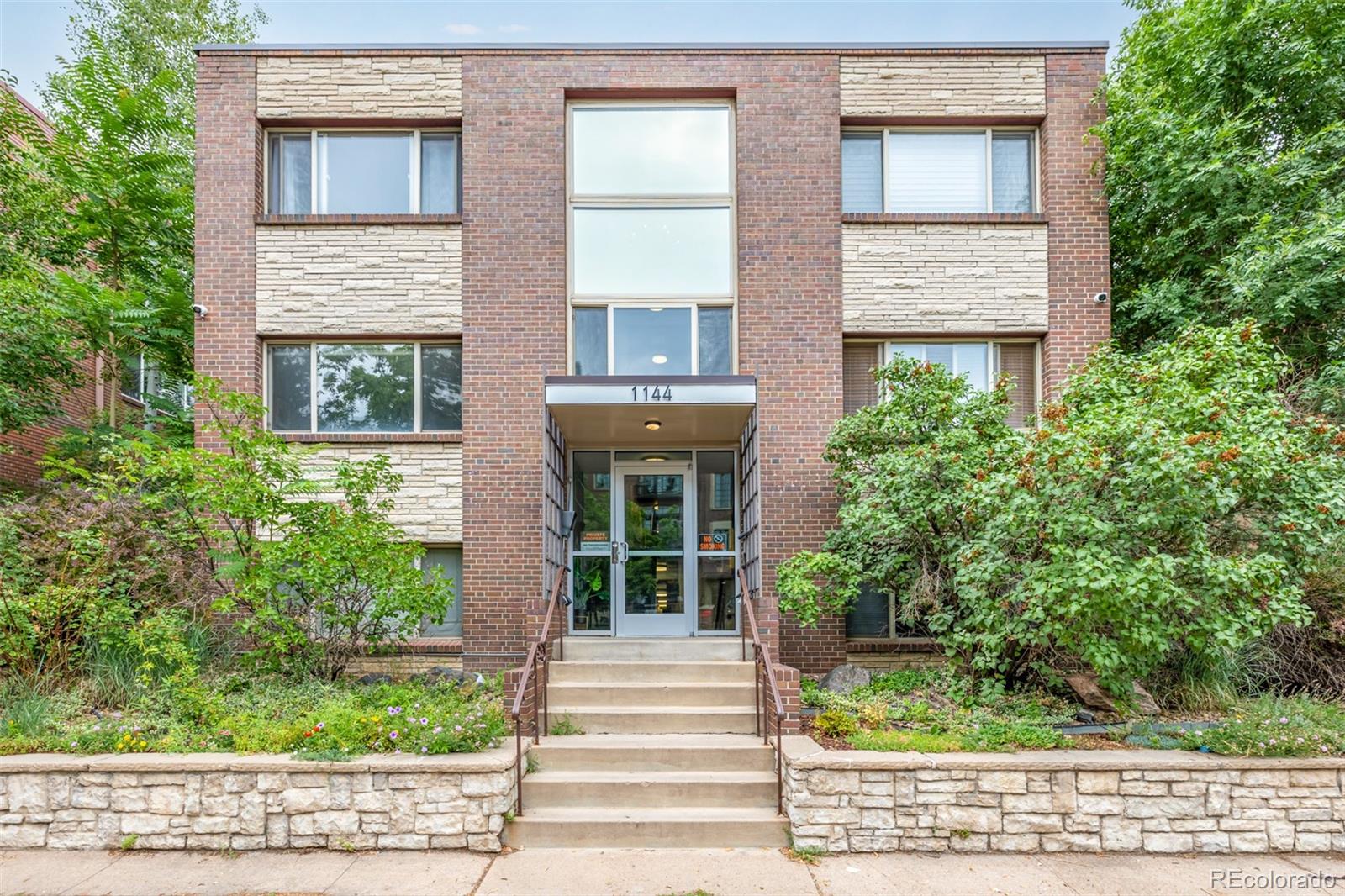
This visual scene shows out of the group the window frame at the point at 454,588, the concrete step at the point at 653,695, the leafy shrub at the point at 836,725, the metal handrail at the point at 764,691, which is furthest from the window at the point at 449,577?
the leafy shrub at the point at 836,725

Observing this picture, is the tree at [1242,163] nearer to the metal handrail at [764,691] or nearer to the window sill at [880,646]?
the window sill at [880,646]

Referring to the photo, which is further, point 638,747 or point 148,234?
point 148,234

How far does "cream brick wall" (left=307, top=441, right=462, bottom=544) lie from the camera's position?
8.38m

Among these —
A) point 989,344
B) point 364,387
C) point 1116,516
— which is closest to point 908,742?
point 1116,516

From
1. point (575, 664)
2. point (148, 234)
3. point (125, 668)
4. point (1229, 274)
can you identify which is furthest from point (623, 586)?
point (148, 234)

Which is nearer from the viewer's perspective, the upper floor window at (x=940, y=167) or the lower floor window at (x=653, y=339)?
the lower floor window at (x=653, y=339)

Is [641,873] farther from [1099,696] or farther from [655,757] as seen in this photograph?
[1099,696]

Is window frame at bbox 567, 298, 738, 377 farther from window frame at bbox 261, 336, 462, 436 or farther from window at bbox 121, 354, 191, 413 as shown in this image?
window at bbox 121, 354, 191, 413

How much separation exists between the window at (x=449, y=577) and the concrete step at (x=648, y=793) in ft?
11.0

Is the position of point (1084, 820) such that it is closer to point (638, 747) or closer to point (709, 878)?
point (709, 878)

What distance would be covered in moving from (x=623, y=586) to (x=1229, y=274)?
776cm

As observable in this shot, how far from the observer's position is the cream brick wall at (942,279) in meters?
8.61

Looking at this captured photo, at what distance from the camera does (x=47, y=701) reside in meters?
5.86

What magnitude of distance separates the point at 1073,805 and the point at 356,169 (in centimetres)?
986
